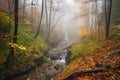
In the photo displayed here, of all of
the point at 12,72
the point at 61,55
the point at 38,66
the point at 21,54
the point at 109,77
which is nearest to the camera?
the point at 109,77

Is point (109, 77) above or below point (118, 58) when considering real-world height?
below

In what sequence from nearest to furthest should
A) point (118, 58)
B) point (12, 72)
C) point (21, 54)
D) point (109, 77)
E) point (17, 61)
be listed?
point (109, 77)
point (118, 58)
point (12, 72)
point (17, 61)
point (21, 54)

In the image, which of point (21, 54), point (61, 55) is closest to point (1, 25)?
point (21, 54)

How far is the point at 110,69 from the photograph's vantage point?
7.63m

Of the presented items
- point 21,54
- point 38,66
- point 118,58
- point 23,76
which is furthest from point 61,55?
point 118,58

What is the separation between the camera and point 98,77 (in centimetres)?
742

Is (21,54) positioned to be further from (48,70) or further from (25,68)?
→ (48,70)

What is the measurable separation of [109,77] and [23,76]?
807 cm

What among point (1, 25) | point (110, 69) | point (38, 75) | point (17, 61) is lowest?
point (38, 75)

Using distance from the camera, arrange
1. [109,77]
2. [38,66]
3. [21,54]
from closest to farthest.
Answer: [109,77] < [21,54] < [38,66]

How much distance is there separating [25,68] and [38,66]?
2.58 metres

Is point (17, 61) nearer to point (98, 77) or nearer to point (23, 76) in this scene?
point (23, 76)

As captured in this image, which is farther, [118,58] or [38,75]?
[38,75]

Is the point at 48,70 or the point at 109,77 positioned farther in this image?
the point at 48,70
